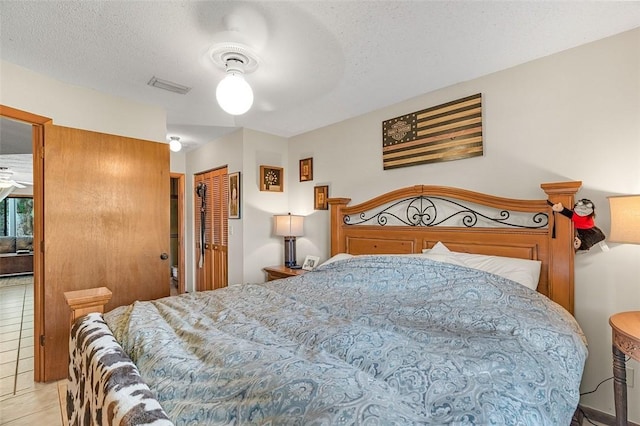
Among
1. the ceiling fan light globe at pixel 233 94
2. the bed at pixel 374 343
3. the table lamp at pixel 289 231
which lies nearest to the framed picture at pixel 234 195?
the table lamp at pixel 289 231

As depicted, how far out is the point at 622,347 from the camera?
4.79 ft

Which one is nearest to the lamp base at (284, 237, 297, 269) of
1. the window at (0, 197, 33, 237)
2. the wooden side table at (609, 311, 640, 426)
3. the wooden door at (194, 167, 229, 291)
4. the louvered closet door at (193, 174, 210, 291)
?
the wooden door at (194, 167, 229, 291)

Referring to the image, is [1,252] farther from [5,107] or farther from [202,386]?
[202,386]

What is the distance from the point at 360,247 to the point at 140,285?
7.09ft

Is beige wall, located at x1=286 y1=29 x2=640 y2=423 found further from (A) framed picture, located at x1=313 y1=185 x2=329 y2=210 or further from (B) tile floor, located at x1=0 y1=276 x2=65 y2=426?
(B) tile floor, located at x1=0 y1=276 x2=65 y2=426

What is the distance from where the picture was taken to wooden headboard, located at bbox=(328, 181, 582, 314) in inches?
75.4

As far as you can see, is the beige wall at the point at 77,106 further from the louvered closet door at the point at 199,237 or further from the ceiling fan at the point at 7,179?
the ceiling fan at the point at 7,179

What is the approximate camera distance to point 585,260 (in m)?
1.92

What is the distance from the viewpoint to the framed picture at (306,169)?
12.6 ft

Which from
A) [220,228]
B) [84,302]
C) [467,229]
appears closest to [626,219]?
[467,229]

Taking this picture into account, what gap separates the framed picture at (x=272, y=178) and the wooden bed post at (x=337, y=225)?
3.21 ft

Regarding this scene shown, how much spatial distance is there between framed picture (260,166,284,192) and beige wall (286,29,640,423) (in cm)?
203

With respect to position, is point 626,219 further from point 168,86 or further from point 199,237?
point 199,237

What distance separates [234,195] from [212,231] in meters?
0.98
